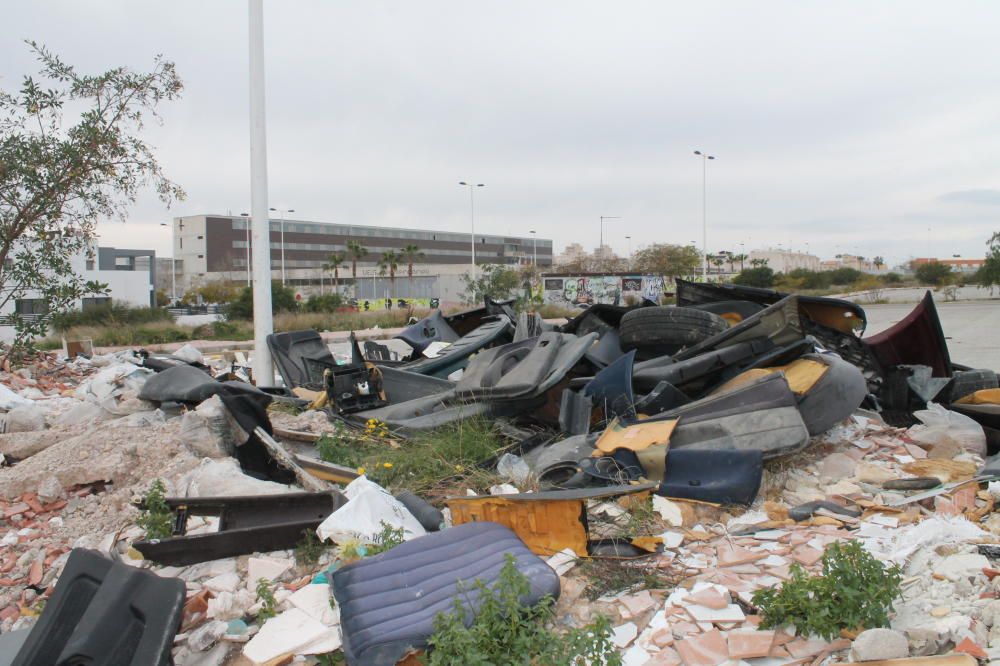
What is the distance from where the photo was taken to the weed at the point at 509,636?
2285 mm

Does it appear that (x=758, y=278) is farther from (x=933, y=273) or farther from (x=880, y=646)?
(x=880, y=646)

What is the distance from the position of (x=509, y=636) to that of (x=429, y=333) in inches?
280

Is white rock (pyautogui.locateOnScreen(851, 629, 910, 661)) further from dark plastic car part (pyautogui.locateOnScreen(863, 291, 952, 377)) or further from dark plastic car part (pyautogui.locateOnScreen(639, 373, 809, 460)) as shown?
dark plastic car part (pyautogui.locateOnScreen(863, 291, 952, 377))

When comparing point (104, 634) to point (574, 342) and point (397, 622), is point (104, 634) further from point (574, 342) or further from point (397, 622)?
point (574, 342)

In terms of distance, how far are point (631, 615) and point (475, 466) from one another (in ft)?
6.27

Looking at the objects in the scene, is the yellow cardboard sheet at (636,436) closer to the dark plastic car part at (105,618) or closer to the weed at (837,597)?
the weed at (837,597)

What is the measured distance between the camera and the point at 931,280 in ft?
215

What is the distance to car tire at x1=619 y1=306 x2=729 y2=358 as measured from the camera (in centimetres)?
599

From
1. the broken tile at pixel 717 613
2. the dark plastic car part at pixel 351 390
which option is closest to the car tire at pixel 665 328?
the dark plastic car part at pixel 351 390

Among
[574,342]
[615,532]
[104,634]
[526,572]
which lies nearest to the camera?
[104,634]

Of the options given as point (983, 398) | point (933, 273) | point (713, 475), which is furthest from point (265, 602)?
point (933, 273)

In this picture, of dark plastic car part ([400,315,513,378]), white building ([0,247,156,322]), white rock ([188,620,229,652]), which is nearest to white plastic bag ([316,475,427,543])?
white rock ([188,620,229,652])

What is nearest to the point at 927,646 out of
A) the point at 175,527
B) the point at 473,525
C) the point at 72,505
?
the point at 473,525

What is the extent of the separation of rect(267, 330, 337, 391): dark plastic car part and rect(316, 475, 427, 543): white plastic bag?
4.07 metres
